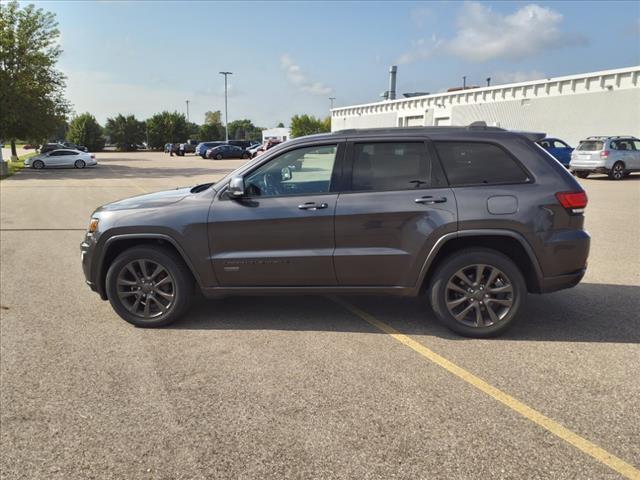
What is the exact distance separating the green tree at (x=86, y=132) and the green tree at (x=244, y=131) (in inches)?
2343

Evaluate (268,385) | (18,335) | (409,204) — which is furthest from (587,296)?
(18,335)

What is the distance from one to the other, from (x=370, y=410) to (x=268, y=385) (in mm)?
781

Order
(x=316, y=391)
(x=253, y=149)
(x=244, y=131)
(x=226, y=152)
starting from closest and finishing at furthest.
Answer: (x=316, y=391)
(x=226, y=152)
(x=253, y=149)
(x=244, y=131)

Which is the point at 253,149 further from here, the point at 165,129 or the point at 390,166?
the point at 390,166

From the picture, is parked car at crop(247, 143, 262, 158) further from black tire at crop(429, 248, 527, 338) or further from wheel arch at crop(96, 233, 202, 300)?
black tire at crop(429, 248, 527, 338)

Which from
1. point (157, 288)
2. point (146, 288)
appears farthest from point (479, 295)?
point (146, 288)

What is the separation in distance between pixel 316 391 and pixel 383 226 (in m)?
1.53

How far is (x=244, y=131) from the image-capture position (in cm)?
13850

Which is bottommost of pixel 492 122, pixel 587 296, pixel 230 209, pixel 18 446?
pixel 18 446

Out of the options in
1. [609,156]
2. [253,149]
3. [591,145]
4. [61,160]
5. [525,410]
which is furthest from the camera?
[253,149]

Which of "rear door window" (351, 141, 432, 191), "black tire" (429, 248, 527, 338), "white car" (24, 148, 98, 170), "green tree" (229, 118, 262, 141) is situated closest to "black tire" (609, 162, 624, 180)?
"black tire" (429, 248, 527, 338)

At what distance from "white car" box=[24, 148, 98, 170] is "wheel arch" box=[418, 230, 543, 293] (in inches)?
1398

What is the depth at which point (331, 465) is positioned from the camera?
2.71 meters

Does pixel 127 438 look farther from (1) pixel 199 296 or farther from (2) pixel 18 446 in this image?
(1) pixel 199 296
